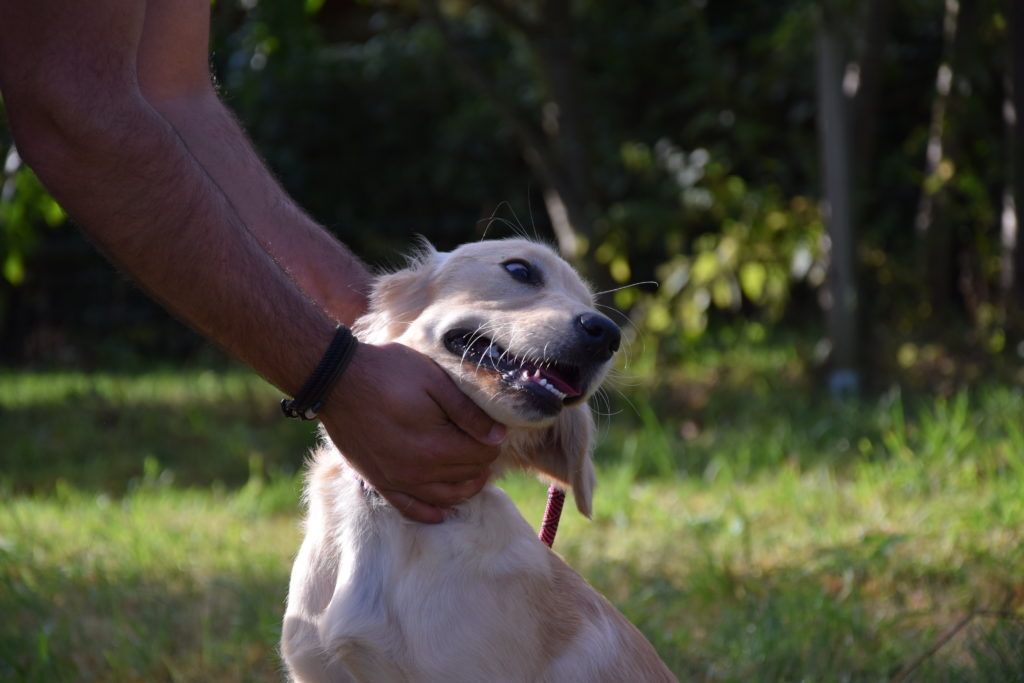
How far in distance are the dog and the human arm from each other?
0.28 feet

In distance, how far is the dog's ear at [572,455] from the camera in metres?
2.36

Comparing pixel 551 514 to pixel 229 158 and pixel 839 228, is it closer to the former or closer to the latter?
pixel 229 158

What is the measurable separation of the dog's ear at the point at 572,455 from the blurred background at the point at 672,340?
105mm

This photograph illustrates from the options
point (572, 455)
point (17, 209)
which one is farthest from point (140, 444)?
point (572, 455)

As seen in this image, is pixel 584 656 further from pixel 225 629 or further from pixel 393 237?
pixel 393 237

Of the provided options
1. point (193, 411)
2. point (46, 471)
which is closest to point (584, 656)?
point (46, 471)

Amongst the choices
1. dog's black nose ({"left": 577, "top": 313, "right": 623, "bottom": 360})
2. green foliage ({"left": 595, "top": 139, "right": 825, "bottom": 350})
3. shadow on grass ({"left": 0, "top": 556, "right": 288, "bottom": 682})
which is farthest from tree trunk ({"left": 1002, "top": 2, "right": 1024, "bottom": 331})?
dog's black nose ({"left": 577, "top": 313, "right": 623, "bottom": 360})

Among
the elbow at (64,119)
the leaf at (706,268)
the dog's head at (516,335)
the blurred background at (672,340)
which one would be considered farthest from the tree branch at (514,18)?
the elbow at (64,119)

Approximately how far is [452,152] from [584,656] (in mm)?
7509

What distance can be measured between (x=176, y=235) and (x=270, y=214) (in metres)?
0.62

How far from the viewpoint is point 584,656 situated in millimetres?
2207

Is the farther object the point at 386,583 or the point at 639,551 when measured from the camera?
the point at 639,551

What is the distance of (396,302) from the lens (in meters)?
2.37

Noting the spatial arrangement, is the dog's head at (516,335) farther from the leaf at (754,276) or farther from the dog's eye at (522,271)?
the leaf at (754,276)
